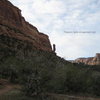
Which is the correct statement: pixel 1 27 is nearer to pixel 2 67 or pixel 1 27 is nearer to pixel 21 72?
pixel 2 67

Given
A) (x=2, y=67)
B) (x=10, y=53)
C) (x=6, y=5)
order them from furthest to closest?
(x=6, y=5)
(x=10, y=53)
(x=2, y=67)

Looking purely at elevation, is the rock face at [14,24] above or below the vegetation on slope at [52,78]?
above

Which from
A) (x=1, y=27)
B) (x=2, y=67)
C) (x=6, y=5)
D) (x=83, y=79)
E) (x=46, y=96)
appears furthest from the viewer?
(x=6, y=5)

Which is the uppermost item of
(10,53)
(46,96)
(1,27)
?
(1,27)

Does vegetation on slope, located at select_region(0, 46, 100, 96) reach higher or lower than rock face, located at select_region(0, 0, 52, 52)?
lower

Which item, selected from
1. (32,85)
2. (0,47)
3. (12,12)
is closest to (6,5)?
(12,12)

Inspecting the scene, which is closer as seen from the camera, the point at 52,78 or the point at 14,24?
the point at 52,78

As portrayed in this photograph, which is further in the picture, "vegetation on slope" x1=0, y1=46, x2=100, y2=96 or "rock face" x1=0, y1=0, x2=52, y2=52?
"rock face" x1=0, y1=0, x2=52, y2=52

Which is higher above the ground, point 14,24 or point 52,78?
point 14,24

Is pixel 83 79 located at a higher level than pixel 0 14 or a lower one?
lower

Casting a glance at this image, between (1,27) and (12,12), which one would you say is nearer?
(1,27)

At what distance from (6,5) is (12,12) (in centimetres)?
296

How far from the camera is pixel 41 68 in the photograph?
24094mm

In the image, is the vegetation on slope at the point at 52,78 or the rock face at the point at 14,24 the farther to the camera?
the rock face at the point at 14,24
